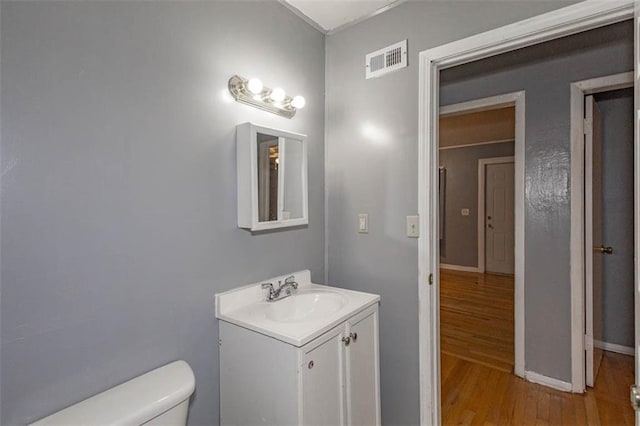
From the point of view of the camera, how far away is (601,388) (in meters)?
2.22

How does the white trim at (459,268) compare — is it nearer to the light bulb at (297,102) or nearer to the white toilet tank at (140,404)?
the light bulb at (297,102)

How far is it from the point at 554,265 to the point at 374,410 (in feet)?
5.35

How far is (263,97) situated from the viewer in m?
1.55

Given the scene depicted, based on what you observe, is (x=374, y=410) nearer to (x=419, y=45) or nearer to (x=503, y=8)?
(x=419, y=45)

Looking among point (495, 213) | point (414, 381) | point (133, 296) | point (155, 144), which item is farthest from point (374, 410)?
point (495, 213)

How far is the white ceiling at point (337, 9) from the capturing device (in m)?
1.69

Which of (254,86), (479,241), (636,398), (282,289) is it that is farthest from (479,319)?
(254,86)

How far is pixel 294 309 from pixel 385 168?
88cm

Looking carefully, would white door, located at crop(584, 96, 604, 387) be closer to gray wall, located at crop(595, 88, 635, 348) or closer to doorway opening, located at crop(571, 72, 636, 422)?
doorway opening, located at crop(571, 72, 636, 422)

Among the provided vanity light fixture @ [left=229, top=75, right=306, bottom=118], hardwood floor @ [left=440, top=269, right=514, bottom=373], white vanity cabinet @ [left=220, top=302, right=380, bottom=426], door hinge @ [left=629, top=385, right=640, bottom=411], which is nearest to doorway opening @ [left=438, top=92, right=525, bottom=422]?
hardwood floor @ [left=440, top=269, right=514, bottom=373]

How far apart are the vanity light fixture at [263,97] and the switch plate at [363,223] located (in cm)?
68

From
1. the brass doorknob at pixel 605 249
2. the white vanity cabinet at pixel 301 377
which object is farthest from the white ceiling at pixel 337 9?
the brass doorknob at pixel 605 249

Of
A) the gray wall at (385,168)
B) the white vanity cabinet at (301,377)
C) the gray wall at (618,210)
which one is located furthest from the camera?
the gray wall at (618,210)

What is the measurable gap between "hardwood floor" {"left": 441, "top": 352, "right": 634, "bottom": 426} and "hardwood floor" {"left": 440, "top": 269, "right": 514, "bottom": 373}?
23 cm
